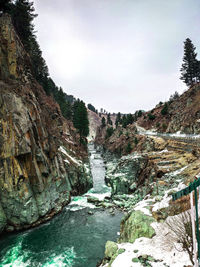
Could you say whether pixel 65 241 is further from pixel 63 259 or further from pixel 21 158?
pixel 21 158

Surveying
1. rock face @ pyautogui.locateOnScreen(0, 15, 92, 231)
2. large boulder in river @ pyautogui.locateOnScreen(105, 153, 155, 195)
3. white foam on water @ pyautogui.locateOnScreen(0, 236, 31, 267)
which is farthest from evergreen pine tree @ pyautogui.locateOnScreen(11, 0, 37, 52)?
white foam on water @ pyautogui.locateOnScreen(0, 236, 31, 267)

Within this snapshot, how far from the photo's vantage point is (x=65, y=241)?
18.0 meters

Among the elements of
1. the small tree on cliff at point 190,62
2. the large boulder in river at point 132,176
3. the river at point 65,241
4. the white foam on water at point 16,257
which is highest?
the small tree on cliff at point 190,62

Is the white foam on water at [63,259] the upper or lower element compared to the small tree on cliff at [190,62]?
lower

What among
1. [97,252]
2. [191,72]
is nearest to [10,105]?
[97,252]

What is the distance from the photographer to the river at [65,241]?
14992 millimetres

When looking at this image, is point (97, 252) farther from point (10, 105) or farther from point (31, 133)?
point (10, 105)

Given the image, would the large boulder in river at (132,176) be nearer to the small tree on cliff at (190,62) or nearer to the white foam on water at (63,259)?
the white foam on water at (63,259)

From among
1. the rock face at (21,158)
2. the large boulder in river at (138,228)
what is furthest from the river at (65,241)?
the large boulder in river at (138,228)

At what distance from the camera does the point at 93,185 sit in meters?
37.8

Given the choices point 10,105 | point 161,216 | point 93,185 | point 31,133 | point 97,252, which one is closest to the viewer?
point 161,216

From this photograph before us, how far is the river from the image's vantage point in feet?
49.2

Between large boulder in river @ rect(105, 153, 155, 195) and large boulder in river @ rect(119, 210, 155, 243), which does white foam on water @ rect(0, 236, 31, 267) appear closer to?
large boulder in river @ rect(119, 210, 155, 243)

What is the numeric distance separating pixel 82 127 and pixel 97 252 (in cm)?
4206
